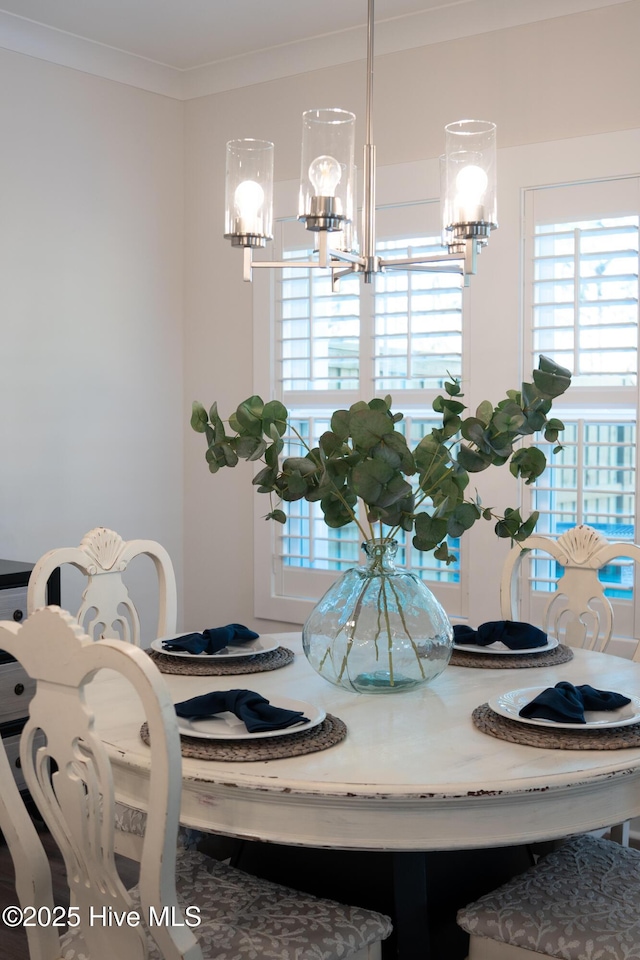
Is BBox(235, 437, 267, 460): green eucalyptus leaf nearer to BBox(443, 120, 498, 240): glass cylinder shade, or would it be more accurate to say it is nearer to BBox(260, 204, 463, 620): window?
BBox(443, 120, 498, 240): glass cylinder shade

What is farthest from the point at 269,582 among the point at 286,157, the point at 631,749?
the point at 631,749

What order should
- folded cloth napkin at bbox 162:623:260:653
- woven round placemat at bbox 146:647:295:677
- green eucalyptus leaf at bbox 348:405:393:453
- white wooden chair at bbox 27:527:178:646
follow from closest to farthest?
green eucalyptus leaf at bbox 348:405:393:453
woven round placemat at bbox 146:647:295:677
folded cloth napkin at bbox 162:623:260:653
white wooden chair at bbox 27:527:178:646

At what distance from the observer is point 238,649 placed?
2252 millimetres

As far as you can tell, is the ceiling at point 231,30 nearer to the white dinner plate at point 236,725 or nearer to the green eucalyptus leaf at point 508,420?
the green eucalyptus leaf at point 508,420

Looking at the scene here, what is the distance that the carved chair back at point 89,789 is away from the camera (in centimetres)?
124

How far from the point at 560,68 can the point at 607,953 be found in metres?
2.81

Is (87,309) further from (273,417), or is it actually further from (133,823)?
(133,823)

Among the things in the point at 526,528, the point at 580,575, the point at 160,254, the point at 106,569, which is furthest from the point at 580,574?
the point at 160,254

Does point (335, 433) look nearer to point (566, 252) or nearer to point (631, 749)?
point (631, 749)

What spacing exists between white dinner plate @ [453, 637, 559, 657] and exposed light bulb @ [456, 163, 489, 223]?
3.12ft

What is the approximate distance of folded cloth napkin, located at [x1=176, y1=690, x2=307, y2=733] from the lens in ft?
5.21

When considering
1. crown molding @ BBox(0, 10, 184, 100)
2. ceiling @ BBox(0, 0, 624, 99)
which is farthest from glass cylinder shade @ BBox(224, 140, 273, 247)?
crown molding @ BBox(0, 10, 184, 100)

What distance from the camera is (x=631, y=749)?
5.17 ft

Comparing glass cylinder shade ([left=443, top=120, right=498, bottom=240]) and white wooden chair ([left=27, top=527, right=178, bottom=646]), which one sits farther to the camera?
white wooden chair ([left=27, top=527, right=178, bottom=646])
